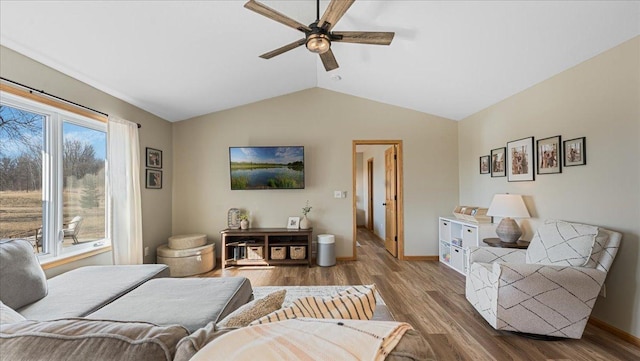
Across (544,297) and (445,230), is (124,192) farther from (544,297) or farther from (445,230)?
(445,230)

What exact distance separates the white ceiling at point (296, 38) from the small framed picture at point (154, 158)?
2.14ft

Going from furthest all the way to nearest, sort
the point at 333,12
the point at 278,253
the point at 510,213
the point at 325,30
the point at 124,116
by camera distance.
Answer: the point at 278,253
the point at 124,116
the point at 510,213
the point at 325,30
the point at 333,12

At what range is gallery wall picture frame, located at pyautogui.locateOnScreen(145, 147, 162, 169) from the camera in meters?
3.76

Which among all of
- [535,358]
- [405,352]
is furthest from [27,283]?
[535,358]

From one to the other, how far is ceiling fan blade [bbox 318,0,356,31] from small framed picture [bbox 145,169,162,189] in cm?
327

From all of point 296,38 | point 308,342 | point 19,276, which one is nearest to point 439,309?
point 308,342

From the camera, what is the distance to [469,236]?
354 centimetres

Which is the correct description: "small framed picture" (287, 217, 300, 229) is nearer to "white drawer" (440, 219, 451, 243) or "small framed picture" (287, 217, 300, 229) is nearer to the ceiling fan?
"white drawer" (440, 219, 451, 243)

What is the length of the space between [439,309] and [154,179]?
161 inches

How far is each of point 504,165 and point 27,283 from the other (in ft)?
15.3

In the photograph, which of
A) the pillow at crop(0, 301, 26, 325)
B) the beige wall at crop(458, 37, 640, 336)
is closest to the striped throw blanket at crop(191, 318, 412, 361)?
the pillow at crop(0, 301, 26, 325)

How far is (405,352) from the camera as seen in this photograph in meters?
0.60

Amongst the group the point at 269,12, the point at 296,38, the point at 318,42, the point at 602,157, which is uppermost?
the point at 296,38

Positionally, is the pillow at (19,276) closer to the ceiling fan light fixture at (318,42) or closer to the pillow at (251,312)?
the pillow at (251,312)
